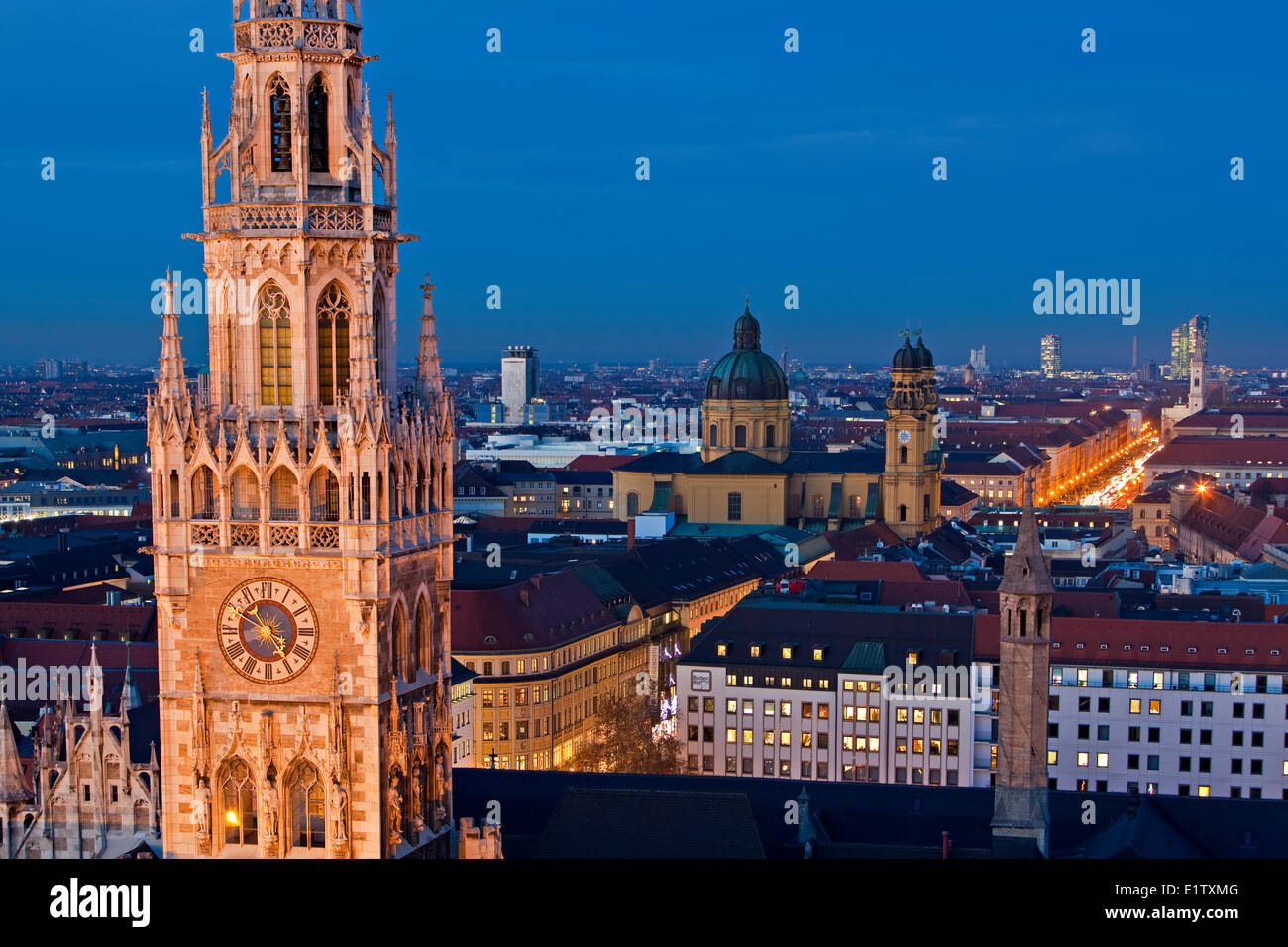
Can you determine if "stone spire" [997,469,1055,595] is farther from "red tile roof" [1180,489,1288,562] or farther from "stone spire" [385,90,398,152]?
"red tile roof" [1180,489,1288,562]

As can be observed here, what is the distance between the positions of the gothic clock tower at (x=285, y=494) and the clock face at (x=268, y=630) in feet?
0.11

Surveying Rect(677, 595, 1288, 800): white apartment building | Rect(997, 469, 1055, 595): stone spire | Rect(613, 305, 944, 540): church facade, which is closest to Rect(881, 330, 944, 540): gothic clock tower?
Rect(613, 305, 944, 540): church facade

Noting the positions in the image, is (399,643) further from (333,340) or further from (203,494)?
(333,340)

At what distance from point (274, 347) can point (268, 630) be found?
4.62m

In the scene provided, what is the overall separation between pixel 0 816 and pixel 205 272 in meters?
12.4

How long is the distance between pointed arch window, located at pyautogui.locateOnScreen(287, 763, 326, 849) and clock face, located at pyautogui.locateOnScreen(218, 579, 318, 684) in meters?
1.66

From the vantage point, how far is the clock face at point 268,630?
29000mm

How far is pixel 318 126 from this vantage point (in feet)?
97.8

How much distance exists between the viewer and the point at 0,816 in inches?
1368

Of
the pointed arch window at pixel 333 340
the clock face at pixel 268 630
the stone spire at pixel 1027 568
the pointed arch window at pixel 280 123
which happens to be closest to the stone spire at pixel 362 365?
the pointed arch window at pixel 333 340

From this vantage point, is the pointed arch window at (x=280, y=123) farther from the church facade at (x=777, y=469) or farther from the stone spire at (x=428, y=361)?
the church facade at (x=777, y=469)

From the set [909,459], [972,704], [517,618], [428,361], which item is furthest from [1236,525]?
[428,361]

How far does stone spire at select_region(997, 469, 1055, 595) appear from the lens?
198 ft
